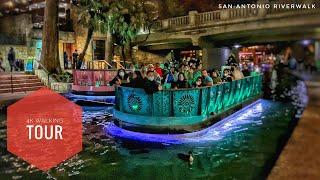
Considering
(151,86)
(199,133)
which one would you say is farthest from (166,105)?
(199,133)

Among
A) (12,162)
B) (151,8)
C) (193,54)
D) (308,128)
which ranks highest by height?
(151,8)

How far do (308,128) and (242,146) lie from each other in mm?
1935

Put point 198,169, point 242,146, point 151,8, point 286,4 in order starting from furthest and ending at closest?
point 151,8
point 286,4
point 242,146
point 198,169

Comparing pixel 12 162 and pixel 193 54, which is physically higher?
pixel 193 54

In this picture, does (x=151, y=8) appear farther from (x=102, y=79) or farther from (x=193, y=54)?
(x=102, y=79)

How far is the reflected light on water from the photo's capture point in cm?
1073

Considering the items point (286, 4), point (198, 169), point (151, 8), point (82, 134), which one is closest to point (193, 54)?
point (151, 8)

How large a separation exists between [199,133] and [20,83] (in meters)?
15.4

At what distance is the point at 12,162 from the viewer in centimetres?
866

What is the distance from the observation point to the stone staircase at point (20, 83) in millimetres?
21139

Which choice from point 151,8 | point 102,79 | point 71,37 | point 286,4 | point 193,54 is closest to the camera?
point 102,79

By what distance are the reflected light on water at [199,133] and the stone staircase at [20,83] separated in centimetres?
1096

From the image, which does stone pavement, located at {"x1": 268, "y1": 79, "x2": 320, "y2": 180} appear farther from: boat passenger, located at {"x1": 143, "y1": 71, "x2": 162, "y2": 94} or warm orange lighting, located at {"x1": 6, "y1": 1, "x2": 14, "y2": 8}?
warm orange lighting, located at {"x1": 6, "y1": 1, "x2": 14, "y2": 8}

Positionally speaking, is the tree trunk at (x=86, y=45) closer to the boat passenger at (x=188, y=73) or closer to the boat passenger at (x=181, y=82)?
the boat passenger at (x=188, y=73)
